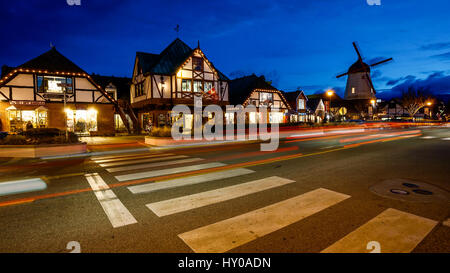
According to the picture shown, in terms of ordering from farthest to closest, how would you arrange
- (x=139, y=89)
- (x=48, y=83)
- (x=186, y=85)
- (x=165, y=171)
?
1. (x=139, y=89)
2. (x=186, y=85)
3. (x=48, y=83)
4. (x=165, y=171)

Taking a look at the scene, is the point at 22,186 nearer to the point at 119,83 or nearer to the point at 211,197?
the point at 211,197

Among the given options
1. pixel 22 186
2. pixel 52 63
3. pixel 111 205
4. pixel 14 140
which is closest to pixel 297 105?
pixel 52 63

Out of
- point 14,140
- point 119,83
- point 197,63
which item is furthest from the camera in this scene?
point 119,83

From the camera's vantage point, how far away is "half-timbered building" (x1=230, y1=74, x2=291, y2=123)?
3541 cm

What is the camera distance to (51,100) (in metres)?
21.9

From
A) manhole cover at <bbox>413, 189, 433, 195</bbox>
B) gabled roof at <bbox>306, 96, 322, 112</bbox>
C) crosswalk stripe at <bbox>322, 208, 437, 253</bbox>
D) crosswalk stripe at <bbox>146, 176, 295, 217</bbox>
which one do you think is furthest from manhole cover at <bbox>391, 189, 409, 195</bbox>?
gabled roof at <bbox>306, 96, 322, 112</bbox>

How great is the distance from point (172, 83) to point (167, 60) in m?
3.24

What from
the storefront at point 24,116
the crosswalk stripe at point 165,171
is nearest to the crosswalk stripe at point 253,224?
the crosswalk stripe at point 165,171

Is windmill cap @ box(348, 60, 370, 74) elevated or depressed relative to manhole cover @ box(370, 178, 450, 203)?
elevated

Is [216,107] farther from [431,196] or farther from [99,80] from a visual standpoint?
[431,196]

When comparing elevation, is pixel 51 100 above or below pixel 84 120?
above

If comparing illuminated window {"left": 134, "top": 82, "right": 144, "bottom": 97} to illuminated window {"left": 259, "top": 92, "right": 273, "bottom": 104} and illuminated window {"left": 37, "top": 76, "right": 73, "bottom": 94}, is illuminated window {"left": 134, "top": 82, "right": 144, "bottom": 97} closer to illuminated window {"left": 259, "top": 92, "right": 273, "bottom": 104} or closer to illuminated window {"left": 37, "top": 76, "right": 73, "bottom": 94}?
illuminated window {"left": 37, "top": 76, "right": 73, "bottom": 94}

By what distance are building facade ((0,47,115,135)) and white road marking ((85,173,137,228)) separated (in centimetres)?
1619

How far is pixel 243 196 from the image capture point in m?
5.23
